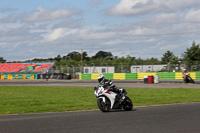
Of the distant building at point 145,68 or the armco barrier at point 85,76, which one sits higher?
the distant building at point 145,68

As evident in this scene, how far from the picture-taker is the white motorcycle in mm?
10617

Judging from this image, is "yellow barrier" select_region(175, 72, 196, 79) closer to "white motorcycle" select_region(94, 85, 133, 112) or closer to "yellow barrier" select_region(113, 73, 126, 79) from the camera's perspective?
"yellow barrier" select_region(113, 73, 126, 79)

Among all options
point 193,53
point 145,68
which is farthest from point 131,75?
point 193,53

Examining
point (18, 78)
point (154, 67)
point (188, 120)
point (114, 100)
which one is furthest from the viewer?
point (18, 78)

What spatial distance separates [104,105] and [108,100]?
0.25 meters

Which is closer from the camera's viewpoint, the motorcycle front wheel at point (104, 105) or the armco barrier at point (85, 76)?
the motorcycle front wheel at point (104, 105)

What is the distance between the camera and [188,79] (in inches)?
1238

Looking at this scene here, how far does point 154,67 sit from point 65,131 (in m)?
46.7

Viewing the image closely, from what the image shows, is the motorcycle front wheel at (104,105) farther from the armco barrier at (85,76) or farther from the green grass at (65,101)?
the armco barrier at (85,76)

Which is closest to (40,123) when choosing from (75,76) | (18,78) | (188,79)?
(188,79)

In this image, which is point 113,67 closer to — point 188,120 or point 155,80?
point 155,80

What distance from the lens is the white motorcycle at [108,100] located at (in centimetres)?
1062

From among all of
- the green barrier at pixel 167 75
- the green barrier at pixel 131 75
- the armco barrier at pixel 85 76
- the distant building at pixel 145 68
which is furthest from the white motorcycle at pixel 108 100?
the armco barrier at pixel 85 76

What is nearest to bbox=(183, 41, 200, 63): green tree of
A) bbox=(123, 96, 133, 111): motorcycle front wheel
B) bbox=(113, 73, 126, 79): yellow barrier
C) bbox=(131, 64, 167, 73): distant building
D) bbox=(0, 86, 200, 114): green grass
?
bbox=(131, 64, 167, 73): distant building
